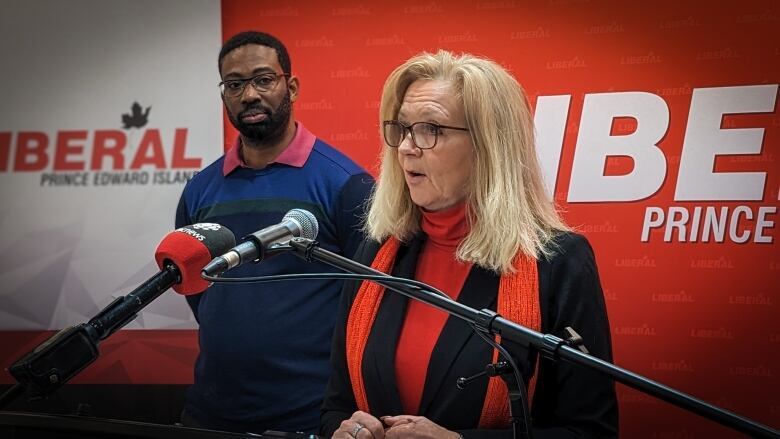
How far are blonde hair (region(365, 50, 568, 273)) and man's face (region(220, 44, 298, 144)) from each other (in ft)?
3.62

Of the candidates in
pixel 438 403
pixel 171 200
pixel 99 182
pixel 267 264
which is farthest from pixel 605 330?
pixel 99 182

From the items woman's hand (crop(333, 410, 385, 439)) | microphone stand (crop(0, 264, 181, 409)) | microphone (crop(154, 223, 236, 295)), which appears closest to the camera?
microphone stand (crop(0, 264, 181, 409))

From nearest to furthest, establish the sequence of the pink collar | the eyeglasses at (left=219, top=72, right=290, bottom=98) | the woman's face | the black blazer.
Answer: the black blazer → the woman's face → the pink collar → the eyeglasses at (left=219, top=72, right=290, bottom=98)

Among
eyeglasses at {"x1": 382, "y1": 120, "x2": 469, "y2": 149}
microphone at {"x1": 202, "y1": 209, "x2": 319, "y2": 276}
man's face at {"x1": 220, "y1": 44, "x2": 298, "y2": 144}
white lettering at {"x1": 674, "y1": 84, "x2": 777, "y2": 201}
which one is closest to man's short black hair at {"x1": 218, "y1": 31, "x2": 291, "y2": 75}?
man's face at {"x1": 220, "y1": 44, "x2": 298, "y2": 144}

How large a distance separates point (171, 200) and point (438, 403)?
234 cm

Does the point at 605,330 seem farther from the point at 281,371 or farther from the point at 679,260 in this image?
the point at 679,260

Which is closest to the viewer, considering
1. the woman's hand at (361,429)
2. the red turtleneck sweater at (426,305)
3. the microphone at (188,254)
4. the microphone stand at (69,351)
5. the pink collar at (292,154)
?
the microphone stand at (69,351)

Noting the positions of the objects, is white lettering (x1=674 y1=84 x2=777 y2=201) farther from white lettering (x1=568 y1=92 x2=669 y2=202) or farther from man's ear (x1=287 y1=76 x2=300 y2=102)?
man's ear (x1=287 y1=76 x2=300 y2=102)

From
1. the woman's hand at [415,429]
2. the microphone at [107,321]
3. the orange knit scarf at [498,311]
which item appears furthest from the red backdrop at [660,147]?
the microphone at [107,321]

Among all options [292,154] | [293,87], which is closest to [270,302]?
[292,154]

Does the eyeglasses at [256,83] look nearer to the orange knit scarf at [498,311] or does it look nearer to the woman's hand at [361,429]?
the orange knit scarf at [498,311]

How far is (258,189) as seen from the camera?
3297mm

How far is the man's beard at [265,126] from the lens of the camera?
3.39 meters

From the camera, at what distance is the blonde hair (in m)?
2.24
